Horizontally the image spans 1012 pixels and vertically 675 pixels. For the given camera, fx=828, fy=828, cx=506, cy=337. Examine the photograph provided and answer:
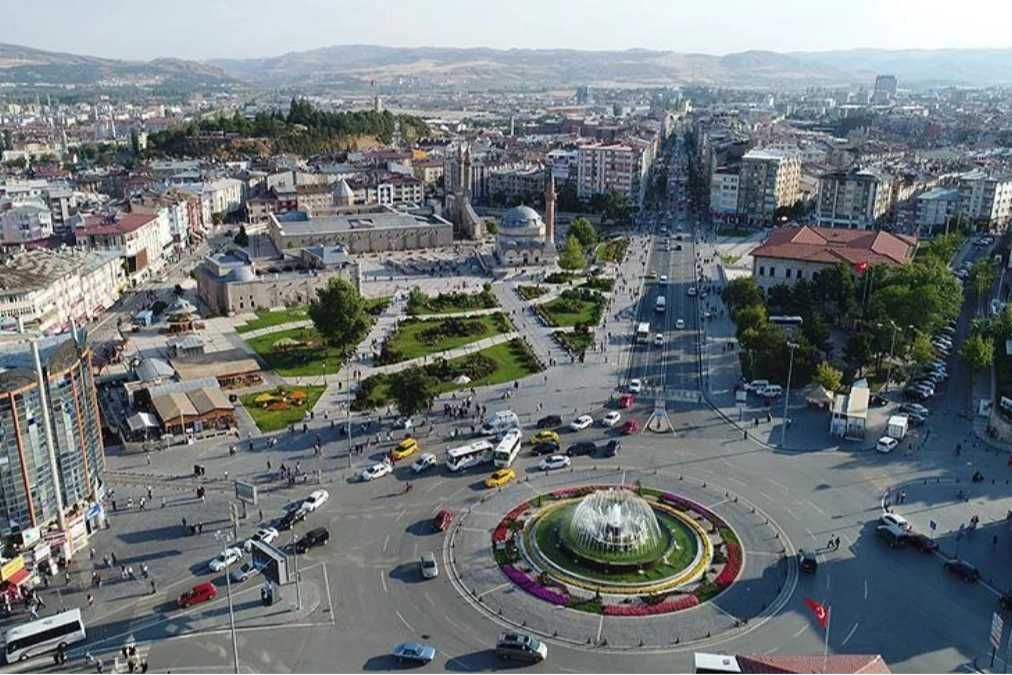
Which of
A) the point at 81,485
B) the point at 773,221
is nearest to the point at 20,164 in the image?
the point at 773,221

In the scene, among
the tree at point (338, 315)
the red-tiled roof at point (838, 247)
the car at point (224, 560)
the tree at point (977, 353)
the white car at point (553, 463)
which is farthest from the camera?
the red-tiled roof at point (838, 247)

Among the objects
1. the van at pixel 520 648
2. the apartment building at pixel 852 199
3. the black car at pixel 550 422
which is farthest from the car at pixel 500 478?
the apartment building at pixel 852 199

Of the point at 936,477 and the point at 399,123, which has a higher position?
the point at 399,123

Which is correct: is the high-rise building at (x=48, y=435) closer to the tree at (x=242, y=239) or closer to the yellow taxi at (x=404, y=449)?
the yellow taxi at (x=404, y=449)

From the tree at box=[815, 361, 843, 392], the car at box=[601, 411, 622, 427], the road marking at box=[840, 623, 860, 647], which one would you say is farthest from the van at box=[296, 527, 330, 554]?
the tree at box=[815, 361, 843, 392]

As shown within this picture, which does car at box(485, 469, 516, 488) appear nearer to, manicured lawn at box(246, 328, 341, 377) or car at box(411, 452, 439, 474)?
car at box(411, 452, 439, 474)

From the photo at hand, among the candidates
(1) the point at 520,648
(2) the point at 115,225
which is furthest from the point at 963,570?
(2) the point at 115,225

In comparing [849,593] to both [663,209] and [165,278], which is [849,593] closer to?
[165,278]

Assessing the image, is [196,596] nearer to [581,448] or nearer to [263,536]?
[263,536]
